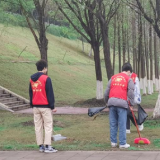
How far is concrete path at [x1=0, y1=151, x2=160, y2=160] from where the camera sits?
6.93 metres

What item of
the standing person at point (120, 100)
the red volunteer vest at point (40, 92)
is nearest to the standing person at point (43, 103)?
the red volunteer vest at point (40, 92)

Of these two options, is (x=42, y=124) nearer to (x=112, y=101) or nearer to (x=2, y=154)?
(x=2, y=154)

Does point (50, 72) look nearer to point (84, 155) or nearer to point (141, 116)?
point (141, 116)

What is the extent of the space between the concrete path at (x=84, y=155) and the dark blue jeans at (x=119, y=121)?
59cm

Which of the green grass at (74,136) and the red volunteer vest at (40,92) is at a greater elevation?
the red volunteer vest at (40,92)

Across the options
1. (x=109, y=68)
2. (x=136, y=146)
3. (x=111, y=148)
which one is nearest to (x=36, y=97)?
(x=111, y=148)

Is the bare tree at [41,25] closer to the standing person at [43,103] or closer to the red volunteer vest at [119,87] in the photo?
the standing person at [43,103]

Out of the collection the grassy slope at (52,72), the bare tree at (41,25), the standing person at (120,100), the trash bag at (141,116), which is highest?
the bare tree at (41,25)

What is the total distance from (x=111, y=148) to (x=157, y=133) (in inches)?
100

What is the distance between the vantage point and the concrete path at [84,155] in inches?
273

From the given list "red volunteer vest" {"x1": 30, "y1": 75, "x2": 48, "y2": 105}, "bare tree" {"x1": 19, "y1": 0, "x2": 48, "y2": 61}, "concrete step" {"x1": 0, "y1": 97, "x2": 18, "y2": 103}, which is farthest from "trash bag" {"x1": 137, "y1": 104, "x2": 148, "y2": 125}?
"concrete step" {"x1": 0, "y1": 97, "x2": 18, "y2": 103}

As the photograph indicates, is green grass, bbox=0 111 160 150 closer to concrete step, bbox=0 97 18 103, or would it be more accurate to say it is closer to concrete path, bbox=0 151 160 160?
concrete path, bbox=0 151 160 160

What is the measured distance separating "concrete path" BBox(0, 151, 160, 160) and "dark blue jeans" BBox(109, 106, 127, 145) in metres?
0.59

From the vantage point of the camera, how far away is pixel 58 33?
62281 millimetres
